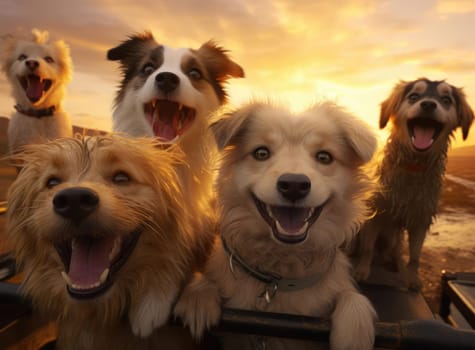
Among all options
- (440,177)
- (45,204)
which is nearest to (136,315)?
(45,204)

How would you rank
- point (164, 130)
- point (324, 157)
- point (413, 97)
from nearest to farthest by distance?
point (324, 157) → point (164, 130) → point (413, 97)

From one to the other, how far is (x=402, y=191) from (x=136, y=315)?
2.64 meters

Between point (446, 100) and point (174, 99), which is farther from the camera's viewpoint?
point (446, 100)

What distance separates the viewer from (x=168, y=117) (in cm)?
264

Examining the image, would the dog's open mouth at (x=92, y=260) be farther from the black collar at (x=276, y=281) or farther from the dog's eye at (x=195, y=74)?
the dog's eye at (x=195, y=74)

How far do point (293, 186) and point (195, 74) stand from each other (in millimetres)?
1424

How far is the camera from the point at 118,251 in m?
1.67

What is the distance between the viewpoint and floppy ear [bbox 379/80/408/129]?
12.4 ft

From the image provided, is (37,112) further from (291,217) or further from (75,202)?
(291,217)

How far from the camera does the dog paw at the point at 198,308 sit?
59.3 inches

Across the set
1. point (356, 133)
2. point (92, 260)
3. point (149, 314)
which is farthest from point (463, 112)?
point (92, 260)

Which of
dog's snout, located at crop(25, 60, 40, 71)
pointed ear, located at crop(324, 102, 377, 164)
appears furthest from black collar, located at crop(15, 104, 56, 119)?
pointed ear, located at crop(324, 102, 377, 164)

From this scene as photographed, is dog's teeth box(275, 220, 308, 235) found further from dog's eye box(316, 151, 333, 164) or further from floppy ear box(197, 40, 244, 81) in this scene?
floppy ear box(197, 40, 244, 81)

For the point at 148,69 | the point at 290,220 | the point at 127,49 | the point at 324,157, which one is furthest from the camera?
the point at 127,49
